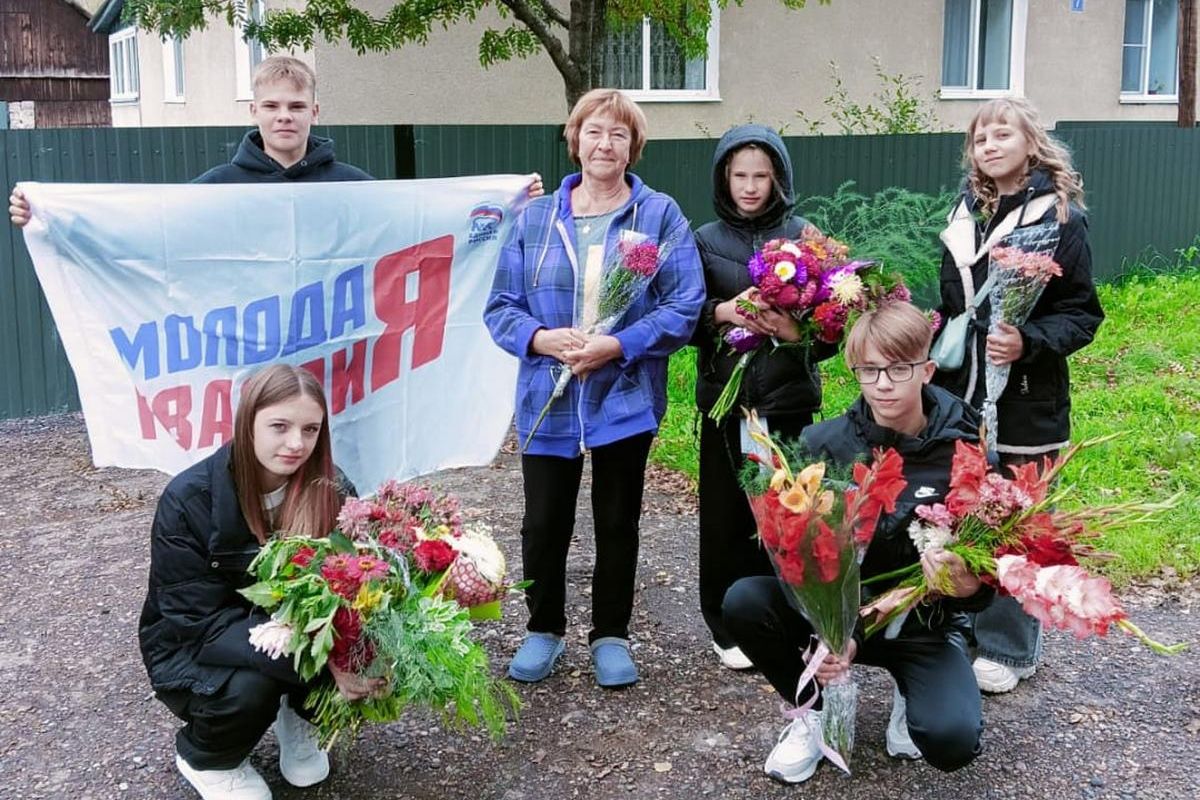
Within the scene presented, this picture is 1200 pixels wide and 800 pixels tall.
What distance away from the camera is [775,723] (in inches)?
153

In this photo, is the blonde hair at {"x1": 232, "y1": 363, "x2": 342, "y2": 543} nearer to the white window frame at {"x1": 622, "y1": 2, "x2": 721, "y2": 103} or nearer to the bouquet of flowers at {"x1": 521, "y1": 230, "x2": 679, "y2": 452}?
Result: the bouquet of flowers at {"x1": 521, "y1": 230, "x2": 679, "y2": 452}

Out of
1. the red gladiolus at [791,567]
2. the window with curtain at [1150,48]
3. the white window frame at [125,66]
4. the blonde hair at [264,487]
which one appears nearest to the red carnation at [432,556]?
the blonde hair at [264,487]

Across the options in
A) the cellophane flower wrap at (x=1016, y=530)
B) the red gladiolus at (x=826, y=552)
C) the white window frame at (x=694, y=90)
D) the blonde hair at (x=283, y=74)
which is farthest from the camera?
the white window frame at (x=694, y=90)

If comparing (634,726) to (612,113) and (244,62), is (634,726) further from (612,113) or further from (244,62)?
(244,62)

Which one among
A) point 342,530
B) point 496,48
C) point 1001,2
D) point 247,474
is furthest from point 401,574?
point 1001,2

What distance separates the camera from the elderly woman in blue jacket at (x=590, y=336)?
397cm

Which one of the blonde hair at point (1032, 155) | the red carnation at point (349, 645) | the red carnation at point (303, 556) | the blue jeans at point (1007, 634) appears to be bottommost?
the blue jeans at point (1007, 634)

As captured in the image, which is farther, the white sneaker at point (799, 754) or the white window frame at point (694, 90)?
the white window frame at point (694, 90)

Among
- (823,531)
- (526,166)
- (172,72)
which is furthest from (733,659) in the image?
(172,72)

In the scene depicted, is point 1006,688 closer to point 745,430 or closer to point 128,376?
point 745,430

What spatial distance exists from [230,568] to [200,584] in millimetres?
90

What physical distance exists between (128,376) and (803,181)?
7.66 metres

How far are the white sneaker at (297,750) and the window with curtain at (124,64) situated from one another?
19.1 m

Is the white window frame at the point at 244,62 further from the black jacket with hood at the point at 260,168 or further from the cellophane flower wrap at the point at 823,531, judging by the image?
the cellophane flower wrap at the point at 823,531
